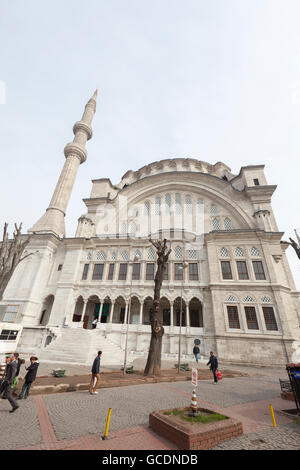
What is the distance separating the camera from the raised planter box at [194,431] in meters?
3.85

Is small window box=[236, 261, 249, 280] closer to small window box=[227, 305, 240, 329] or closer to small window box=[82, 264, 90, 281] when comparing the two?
small window box=[227, 305, 240, 329]

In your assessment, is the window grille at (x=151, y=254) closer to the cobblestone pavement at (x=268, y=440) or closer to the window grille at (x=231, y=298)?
the window grille at (x=231, y=298)

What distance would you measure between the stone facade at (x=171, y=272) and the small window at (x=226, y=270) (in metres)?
0.11

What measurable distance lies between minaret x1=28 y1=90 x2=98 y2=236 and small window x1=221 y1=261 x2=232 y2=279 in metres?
23.3

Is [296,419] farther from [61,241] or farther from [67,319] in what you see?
[61,241]

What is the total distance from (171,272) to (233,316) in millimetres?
7775

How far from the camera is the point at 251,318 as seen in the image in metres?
19.7

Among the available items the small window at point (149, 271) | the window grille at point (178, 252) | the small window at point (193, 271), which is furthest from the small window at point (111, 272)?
the small window at point (193, 271)

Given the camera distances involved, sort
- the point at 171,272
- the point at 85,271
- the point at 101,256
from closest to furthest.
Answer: the point at 171,272 < the point at 85,271 < the point at 101,256

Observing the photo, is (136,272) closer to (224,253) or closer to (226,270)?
(226,270)

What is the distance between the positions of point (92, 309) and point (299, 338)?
23062mm

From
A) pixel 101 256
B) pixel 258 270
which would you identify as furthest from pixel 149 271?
pixel 258 270

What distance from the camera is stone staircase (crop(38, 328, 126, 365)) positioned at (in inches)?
633

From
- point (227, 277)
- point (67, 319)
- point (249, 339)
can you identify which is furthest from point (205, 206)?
point (67, 319)
